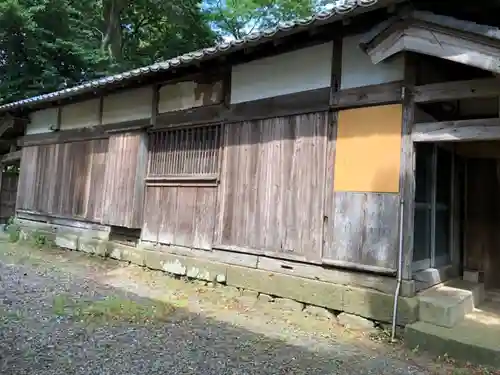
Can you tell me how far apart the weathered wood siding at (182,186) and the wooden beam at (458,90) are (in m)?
3.09

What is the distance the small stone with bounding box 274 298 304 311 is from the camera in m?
5.21

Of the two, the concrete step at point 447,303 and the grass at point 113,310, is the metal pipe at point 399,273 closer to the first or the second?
the concrete step at point 447,303

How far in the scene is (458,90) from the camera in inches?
165

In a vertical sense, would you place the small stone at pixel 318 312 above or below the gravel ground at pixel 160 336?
above

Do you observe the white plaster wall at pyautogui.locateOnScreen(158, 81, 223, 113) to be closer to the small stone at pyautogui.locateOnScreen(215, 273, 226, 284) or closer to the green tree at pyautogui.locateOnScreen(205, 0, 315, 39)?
the small stone at pyautogui.locateOnScreen(215, 273, 226, 284)

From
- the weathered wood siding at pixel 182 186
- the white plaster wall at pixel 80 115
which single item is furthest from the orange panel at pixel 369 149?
the white plaster wall at pixel 80 115

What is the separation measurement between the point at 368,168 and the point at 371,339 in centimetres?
186

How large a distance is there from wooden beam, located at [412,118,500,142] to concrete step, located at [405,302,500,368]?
1860 millimetres

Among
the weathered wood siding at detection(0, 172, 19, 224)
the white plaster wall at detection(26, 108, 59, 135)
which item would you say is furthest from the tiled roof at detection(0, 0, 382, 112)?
the weathered wood siding at detection(0, 172, 19, 224)

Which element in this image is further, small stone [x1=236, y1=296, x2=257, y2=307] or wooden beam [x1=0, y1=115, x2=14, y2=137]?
wooden beam [x1=0, y1=115, x2=14, y2=137]

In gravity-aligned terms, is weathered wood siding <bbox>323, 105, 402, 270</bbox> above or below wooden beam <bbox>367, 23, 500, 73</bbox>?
below

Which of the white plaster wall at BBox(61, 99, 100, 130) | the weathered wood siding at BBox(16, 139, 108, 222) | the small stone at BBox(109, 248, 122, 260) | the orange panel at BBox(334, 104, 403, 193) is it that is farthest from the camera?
the white plaster wall at BBox(61, 99, 100, 130)

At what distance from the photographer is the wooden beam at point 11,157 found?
11.5 meters

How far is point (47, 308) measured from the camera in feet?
→ 15.8
